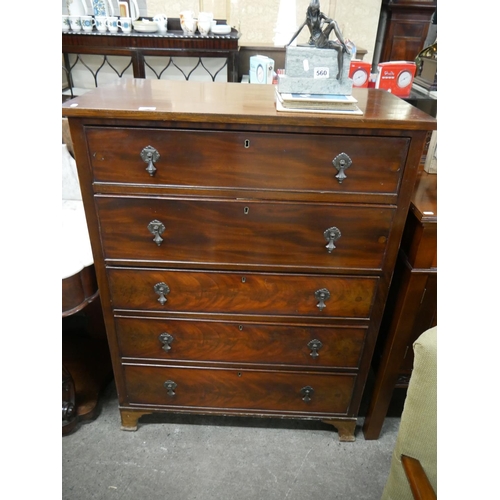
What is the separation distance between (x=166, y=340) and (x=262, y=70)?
116 cm

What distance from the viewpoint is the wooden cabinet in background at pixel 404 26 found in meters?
3.37

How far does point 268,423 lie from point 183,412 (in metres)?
0.36

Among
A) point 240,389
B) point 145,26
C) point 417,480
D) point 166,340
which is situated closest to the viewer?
point 417,480

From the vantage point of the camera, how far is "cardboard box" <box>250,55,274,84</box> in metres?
1.62

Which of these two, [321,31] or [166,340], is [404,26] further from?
[166,340]

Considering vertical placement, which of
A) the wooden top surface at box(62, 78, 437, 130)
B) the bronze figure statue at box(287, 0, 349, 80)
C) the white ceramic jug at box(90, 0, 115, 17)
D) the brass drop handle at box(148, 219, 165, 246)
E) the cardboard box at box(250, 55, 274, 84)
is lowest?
the brass drop handle at box(148, 219, 165, 246)

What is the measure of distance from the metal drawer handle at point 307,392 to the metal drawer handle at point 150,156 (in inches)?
37.0

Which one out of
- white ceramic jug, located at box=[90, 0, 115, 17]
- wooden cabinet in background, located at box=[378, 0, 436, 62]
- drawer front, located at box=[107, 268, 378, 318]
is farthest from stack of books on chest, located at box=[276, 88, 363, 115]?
wooden cabinet in background, located at box=[378, 0, 436, 62]

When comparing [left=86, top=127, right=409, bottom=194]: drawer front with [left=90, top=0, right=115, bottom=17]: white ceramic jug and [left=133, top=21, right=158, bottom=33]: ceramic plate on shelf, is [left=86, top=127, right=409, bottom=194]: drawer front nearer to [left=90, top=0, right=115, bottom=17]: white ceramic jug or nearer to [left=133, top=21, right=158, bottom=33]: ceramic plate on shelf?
[left=133, top=21, right=158, bottom=33]: ceramic plate on shelf

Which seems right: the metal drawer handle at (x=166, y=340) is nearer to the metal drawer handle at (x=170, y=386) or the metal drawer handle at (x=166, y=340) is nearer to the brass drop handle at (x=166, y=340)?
the brass drop handle at (x=166, y=340)

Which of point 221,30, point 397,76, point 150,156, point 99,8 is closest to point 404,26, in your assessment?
point 221,30

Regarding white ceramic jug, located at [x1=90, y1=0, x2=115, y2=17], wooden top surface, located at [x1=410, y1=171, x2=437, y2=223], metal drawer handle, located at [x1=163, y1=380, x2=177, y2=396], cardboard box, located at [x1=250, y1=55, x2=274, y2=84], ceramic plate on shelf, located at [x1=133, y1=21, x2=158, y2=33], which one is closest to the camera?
wooden top surface, located at [x1=410, y1=171, x2=437, y2=223]

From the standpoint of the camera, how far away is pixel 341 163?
1028mm
